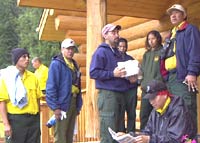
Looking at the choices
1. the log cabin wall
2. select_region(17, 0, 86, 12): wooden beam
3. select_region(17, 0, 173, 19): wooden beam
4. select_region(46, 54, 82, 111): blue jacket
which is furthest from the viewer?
select_region(17, 0, 86, 12): wooden beam

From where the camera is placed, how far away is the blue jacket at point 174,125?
4176 millimetres

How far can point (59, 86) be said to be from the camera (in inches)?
243

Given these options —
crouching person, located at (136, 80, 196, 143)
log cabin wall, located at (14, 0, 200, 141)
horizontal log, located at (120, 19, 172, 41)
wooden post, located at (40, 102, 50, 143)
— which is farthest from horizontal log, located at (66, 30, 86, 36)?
crouching person, located at (136, 80, 196, 143)

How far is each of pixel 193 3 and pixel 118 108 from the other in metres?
3.53

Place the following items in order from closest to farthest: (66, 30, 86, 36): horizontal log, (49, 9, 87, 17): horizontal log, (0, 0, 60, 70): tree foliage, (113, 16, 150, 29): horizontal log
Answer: (113, 16, 150, 29): horizontal log → (49, 9, 87, 17): horizontal log → (66, 30, 86, 36): horizontal log → (0, 0, 60, 70): tree foliage

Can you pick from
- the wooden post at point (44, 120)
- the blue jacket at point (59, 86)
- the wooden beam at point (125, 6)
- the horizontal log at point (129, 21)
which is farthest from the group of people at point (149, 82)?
the horizontal log at point (129, 21)

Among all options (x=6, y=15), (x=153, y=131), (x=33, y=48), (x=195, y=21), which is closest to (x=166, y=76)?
(x=153, y=131)

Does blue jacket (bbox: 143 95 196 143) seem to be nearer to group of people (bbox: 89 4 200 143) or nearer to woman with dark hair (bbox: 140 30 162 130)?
group of people (bbox: 89 4 200 143)

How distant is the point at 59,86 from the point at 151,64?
1320mm

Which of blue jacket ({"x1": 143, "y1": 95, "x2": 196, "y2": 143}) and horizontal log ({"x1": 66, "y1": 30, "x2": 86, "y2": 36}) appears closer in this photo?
blue jacket ({"x1": 143, "y1": 95, "x2": 196, "y2": 143})

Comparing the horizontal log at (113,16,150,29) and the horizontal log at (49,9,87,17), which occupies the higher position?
the horizontal log at (49,9,87,17)

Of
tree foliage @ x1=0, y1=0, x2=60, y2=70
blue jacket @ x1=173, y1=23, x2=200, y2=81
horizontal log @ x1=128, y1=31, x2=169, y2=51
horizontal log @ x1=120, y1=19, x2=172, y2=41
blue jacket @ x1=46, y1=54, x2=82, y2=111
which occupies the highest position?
tree foliage @ x1=0, y1=0, x2=60, y2=70

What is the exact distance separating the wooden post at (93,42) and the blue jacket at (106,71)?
2.92ft

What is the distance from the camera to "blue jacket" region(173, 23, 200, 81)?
5.07 meters
